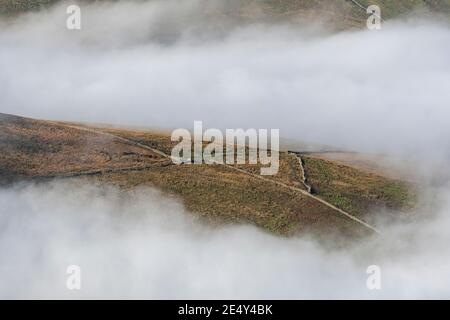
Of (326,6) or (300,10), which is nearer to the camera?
(300,10)

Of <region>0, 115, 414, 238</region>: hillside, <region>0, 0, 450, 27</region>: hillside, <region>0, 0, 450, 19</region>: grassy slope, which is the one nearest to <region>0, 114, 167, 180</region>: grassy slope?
<region>0, 115, 414, 238</region>: hillside

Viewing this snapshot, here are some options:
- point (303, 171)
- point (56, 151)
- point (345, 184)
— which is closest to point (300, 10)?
point (303, 171)

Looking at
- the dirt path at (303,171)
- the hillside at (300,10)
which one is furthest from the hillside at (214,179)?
the hillside at (300,10)

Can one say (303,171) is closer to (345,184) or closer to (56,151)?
(345,184)

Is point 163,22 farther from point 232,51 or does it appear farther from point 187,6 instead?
point 232,51

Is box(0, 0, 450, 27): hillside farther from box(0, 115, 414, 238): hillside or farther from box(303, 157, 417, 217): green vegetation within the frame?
box(303, 157, 417, 217): green vegetation

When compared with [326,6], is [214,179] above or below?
below

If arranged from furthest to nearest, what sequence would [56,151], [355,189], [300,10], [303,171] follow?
[300,10] → [303,171] → [56,151] → [355,189]

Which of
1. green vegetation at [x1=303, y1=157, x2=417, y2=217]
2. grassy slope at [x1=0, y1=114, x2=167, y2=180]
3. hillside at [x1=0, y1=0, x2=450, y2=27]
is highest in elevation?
hillside at [x1=0, y1=0, x2=450, y2=27]

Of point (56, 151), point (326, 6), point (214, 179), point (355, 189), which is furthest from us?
point (326, 6)

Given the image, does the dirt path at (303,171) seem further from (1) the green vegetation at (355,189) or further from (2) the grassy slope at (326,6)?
(2) the grassy slope at (326,6)
